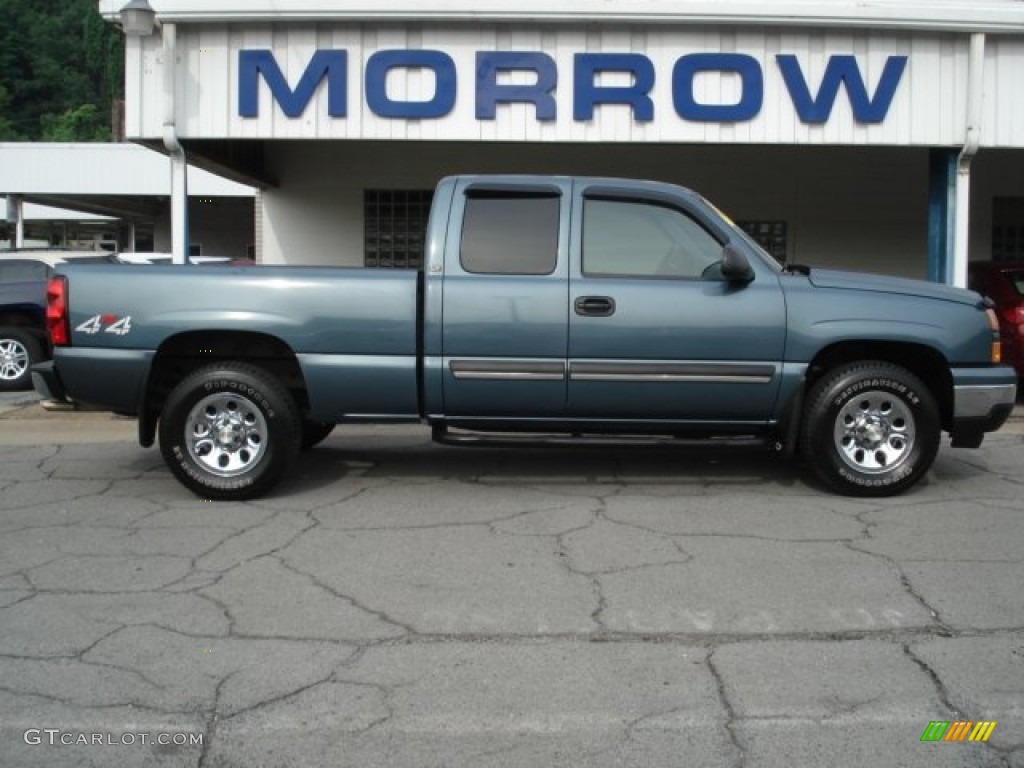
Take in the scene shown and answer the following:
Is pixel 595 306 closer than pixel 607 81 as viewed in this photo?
Yes

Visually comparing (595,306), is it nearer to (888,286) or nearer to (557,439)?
(557,439)

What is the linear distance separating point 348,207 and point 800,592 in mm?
10923

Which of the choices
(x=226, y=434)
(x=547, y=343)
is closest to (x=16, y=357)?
(x=226, y=434)

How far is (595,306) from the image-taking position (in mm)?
6156

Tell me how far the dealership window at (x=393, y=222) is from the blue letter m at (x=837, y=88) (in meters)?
5.76

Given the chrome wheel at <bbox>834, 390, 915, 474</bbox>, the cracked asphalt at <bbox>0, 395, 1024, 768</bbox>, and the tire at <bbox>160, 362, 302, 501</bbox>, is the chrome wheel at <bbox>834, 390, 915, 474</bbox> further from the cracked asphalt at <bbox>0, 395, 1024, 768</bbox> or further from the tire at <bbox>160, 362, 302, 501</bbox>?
the tire at <bbox>160, 362, 302, 501</bbox>

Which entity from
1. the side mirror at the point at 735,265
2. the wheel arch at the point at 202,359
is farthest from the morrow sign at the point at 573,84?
the side mirror at the point at 735,265

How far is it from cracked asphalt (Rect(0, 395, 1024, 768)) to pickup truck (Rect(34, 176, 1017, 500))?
48cm

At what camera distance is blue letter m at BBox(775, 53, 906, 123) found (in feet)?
34.1

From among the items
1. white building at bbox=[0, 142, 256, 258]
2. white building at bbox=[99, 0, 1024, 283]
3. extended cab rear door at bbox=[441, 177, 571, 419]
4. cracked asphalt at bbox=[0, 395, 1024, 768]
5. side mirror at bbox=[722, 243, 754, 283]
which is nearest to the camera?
cracked asphalt at bbox=[0, 395, 1024, 768]

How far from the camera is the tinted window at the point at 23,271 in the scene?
490 inches

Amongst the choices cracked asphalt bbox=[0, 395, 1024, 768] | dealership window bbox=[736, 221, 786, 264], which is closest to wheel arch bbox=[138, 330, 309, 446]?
cracked asphalt bbox=[0, 395, 1024, 768]

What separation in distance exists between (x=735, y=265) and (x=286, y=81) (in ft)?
20.4

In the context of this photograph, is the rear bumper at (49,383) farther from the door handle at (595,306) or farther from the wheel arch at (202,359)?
the door handle at (595,306)
